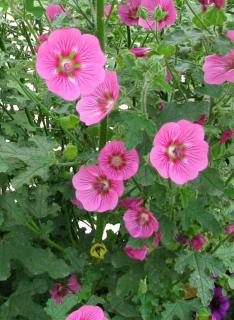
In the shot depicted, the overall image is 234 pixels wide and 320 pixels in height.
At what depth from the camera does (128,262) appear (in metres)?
1.21

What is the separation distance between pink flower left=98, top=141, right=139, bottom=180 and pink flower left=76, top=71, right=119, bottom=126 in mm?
55

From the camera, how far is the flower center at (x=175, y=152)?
980 mm

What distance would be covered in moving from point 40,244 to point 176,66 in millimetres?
597

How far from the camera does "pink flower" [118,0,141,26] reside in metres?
1.19

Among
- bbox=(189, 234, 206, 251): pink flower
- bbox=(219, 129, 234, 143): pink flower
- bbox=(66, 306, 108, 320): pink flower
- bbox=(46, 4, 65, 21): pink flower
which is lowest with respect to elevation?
bbox=(66, 306, 108, 320): pink flower

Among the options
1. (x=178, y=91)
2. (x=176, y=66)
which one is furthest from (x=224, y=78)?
(x=178, y=91)

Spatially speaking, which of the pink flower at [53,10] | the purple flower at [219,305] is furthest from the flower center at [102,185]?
the purple flower at [219,305]

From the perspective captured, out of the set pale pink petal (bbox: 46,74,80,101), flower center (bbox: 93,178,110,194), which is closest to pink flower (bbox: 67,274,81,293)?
flower center (bbox: 93,178,110,194)

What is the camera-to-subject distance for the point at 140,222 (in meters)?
1.08

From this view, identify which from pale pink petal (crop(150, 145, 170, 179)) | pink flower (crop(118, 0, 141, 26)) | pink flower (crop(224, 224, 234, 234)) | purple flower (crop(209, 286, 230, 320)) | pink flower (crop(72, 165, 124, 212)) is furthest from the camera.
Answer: purple flower (crop(209, 286, 230, 320))

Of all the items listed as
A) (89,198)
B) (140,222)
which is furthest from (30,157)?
(140,222)

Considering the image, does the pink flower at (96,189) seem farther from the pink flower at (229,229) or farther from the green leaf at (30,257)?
the pink flower at (229,229)

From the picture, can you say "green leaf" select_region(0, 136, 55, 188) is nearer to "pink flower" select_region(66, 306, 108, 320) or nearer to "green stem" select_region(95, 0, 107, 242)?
"green stem" select_region(95, 0, 107, 242)

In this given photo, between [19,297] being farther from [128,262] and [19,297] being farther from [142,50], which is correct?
[142,50]
